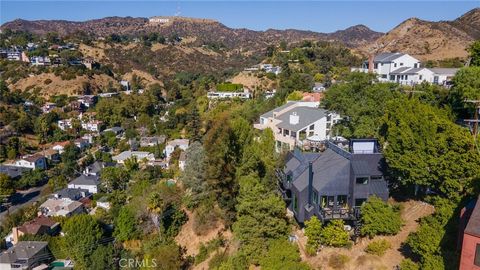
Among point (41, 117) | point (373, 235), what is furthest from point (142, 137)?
point (373, 235)

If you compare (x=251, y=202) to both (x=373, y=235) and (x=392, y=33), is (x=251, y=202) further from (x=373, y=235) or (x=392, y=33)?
(x=392, y=33)

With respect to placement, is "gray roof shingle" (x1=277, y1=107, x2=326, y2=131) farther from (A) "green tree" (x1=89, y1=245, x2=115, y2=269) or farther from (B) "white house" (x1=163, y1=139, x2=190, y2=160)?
(B) "white house" (x1=163, y1=139, x2=190, y2=160)

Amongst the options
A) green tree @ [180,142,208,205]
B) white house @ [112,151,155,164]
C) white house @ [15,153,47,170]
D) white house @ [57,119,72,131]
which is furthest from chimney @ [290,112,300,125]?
white house @ [57,119,72,131]

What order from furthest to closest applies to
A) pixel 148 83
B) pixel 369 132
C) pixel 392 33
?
pixel 148 83
pixel 392 33
pixel 369 132

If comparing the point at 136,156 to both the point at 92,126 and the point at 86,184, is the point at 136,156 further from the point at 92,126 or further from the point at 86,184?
the point at 92,126

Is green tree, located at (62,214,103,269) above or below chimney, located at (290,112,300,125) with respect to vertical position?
below

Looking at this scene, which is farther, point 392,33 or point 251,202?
point 392,33
